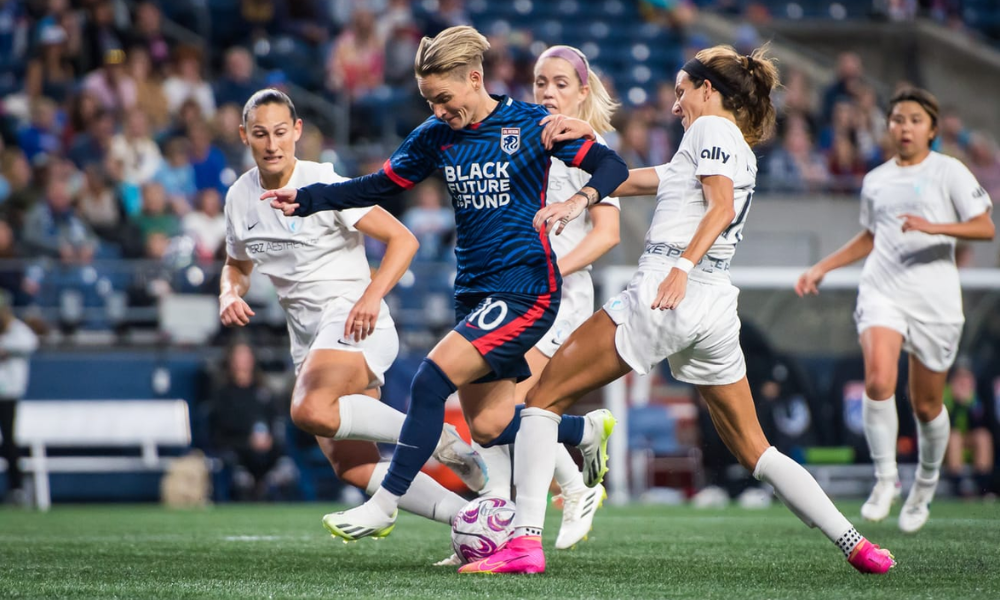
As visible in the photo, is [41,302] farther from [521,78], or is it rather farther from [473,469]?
[473,469]

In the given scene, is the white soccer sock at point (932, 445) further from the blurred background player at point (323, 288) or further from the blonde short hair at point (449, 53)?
the blonde short hair at point (449, 53)

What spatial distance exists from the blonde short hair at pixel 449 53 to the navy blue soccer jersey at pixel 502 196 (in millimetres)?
241

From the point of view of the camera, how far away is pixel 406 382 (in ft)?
37.8

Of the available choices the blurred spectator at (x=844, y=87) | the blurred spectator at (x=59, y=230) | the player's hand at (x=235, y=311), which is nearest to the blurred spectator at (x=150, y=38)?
the blurred spectator at (x=59, y=230)

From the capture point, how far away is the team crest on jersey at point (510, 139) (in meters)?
4.84

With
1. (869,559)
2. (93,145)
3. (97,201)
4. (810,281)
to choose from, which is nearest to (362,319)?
(869,559)

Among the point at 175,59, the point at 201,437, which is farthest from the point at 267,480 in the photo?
the point at 175,59

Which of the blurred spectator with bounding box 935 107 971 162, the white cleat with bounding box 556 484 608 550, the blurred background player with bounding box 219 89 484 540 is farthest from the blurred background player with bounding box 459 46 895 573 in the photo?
the blurred spectator with bounding box 935 107 971 162

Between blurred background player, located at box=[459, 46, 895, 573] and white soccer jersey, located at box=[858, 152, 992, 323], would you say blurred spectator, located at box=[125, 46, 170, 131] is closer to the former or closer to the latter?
white soccer jersey, located at box=[858, 152, 992, 323]

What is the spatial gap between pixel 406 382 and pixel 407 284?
47.3 inches

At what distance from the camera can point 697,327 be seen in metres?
4.78

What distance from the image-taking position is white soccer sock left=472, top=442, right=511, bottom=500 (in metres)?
5.89

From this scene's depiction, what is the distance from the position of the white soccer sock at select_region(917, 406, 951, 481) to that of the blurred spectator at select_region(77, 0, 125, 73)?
10.0m

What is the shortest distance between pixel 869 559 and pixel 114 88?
11.0m
